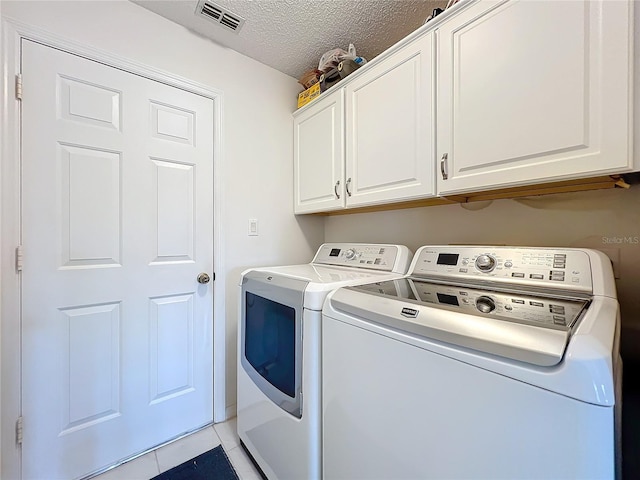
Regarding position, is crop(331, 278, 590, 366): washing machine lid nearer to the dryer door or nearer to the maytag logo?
the maytag logo

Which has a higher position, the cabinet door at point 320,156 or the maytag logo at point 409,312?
the cabinet door at point 320,156

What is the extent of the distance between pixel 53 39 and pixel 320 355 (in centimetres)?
184

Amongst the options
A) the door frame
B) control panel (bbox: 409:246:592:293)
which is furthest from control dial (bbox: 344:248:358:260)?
the door frame

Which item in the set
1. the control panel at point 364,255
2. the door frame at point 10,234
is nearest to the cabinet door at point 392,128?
the control panel at point 364,255

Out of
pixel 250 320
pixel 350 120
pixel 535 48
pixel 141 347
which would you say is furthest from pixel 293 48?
pixel 141 347

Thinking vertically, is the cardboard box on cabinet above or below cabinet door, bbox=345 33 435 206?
above

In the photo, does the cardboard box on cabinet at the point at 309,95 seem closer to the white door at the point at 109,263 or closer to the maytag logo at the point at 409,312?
the white door at the point at 109,263

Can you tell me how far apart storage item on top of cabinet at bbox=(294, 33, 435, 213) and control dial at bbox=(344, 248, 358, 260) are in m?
0.28

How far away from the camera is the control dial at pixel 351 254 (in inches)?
66.4

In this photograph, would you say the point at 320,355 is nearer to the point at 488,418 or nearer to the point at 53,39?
the point at 488,418

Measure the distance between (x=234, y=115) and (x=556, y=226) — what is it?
6.17 ft

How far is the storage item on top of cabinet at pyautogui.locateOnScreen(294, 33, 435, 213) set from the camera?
1.25m

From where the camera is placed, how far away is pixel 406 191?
134cm

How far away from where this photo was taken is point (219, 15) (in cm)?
151
